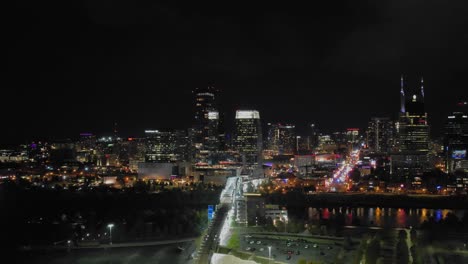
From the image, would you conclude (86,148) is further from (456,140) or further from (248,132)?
(456,140)

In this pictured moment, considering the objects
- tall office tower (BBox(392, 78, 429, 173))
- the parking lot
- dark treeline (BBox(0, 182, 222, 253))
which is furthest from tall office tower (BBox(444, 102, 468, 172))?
the parking lot

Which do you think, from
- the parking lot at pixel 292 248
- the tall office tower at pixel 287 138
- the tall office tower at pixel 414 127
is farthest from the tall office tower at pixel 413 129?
the parking lot at pixel 292 248

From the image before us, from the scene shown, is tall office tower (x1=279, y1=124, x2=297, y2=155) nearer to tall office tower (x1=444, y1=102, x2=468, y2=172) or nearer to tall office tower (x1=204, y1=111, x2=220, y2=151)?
tall office tower (x1=204, y1=111, x2=220, y2=151)

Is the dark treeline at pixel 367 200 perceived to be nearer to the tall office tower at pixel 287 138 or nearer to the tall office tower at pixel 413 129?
the tall office tower at pixel 413 129

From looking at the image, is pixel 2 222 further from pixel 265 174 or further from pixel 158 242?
pixel 265 174

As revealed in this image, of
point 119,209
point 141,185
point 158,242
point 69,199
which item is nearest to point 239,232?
point 158,242

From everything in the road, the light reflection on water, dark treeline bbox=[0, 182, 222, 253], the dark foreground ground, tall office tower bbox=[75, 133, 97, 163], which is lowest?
the light reflection on water
